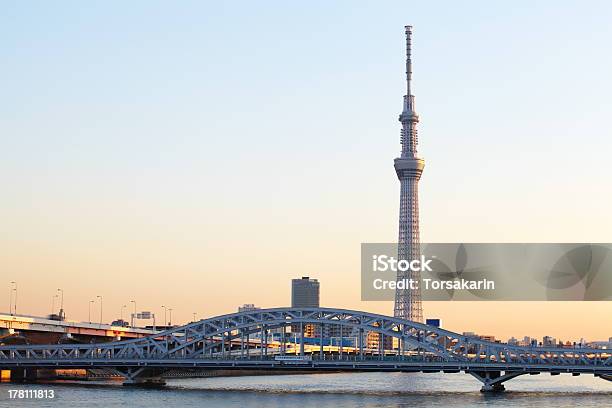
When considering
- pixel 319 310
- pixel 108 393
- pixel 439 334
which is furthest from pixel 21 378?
pixel 439 334

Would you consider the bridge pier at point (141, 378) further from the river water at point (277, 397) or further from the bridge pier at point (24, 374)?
the bridge pier at point (24, 374)

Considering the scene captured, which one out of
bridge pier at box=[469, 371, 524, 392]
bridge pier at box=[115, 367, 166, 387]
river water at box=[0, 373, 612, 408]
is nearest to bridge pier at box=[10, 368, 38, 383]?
river water at box=[0, 373, 612, 408]

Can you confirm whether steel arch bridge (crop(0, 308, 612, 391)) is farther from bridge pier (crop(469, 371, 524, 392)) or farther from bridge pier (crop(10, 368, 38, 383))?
bridge pier (crop(10, 368, 38, 383))

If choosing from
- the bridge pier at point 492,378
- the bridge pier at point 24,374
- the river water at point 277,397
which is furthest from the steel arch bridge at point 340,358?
the river water at point 277,397

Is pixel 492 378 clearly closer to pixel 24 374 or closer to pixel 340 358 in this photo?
pixel 340 358

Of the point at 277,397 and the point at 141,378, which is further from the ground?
the point at 141,378

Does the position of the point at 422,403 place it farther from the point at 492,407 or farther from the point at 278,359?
the point at 278,359

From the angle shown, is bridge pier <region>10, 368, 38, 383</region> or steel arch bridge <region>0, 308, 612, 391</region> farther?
bridge pier <region>10, 368, 38, 383</region>

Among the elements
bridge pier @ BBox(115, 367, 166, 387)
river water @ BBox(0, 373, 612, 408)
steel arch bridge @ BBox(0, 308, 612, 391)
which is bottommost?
river water @ BBox(0, 373, 612, 408)

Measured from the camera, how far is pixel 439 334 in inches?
5812

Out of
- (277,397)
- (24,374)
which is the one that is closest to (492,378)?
(277,397)

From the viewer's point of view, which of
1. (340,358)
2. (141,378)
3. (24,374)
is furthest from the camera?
(24,374)

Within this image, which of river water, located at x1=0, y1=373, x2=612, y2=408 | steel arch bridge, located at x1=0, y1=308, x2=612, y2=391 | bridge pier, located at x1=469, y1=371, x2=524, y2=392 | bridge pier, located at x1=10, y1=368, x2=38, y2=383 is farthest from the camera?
bridge pier, located at x1=10, y1=368, x2=38, y2=383

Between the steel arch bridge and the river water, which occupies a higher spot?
the steel arch bridge
